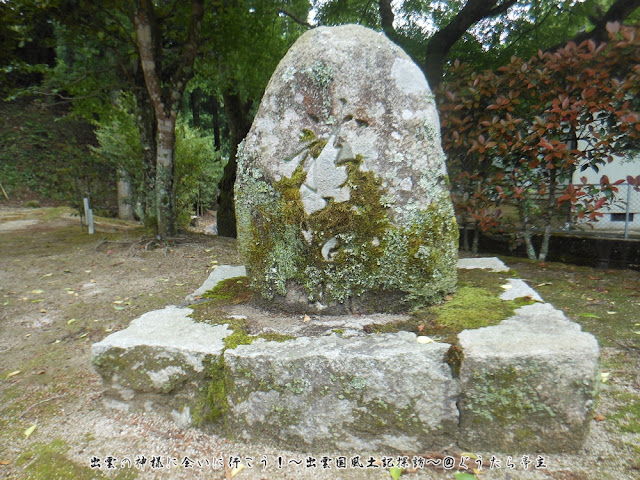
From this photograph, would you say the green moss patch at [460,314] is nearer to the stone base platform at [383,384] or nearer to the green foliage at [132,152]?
the stone base platform at [383,384]

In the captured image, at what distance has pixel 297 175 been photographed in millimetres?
2406

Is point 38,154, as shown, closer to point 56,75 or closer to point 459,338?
point 56,75

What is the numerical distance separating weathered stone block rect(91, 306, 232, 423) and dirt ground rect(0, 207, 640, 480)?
5.5 inches

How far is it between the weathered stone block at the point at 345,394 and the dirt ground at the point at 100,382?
12cm

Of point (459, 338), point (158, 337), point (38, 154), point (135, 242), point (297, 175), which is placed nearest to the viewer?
point (459, 338)

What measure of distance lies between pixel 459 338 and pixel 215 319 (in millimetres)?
1344

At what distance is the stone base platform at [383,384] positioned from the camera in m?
1.83

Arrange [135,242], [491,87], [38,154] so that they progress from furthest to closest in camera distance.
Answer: [38,154] < [135,242] < [491,87]

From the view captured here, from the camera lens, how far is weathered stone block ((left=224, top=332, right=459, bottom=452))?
6.22 feet

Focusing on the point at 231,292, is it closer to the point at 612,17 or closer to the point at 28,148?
the point at 612,17

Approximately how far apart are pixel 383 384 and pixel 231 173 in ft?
23.2

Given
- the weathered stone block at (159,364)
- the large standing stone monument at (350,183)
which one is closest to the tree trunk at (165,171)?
the large standing stone monument at (350,183)

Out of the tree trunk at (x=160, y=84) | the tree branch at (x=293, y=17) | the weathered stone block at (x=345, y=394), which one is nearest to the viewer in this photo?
the weathered stone block at (x=345, y=394)

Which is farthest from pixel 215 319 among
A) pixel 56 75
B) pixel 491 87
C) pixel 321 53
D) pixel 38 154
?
pixel 38 154
